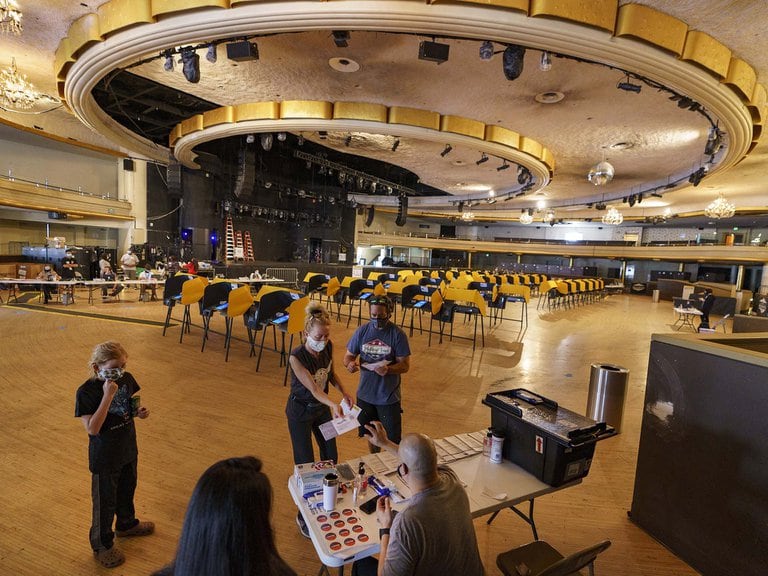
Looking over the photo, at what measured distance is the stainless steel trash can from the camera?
413cm

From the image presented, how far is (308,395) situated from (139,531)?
1.31 m

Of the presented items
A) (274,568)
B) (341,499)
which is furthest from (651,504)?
(274,568)

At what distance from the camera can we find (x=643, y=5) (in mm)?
3756

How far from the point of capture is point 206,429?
3.56m

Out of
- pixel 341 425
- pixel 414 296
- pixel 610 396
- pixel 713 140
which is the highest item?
pixel 713 140

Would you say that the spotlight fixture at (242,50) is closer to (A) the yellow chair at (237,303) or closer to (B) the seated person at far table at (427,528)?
(A) the yellow chair at (237,303)

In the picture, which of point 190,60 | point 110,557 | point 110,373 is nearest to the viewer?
point 110,373

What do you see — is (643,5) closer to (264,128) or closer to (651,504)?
(651,504)

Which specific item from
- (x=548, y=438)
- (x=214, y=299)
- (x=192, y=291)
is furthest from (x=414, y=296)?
(x=548, y=438)

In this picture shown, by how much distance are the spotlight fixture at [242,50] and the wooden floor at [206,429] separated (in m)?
4.09

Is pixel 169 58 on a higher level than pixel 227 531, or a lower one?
higher

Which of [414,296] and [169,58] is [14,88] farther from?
[414,296]

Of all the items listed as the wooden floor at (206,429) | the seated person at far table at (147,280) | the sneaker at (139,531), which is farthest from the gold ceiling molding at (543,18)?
the seated person at far table at (147,280)

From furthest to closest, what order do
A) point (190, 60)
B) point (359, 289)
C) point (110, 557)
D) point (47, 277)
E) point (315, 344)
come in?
point (47, 277) → point (359, 289) → point (190, 60) → point (315, 344) → point (110, 557)
